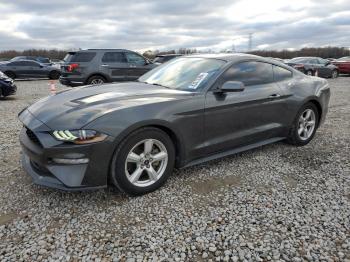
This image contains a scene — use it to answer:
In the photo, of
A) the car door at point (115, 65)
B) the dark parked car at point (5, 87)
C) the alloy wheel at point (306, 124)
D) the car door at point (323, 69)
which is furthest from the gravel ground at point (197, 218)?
the car door at point (323, 69)

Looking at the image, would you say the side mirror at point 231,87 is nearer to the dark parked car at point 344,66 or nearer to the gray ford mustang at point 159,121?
the gray ford mustang at point 159,121

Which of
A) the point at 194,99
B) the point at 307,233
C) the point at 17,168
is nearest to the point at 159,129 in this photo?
the point at 194,99

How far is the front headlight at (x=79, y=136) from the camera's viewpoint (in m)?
2.90

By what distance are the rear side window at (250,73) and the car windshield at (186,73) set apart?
182 mm

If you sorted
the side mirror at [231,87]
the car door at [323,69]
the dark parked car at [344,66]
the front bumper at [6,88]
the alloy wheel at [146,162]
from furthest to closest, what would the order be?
the dark parked car at [344,66]
the car door at [323,69]
the front bumper at [6,88]
the side mirror at [231,87]
the alloy wheel at [146,162]

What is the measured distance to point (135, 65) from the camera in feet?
39.1

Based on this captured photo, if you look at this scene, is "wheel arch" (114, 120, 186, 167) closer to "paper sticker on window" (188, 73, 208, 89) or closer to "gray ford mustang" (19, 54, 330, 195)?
"gray ford mustang" (19, 54, 330, 195)

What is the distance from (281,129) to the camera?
471cm

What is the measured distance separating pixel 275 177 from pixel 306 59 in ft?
59.7

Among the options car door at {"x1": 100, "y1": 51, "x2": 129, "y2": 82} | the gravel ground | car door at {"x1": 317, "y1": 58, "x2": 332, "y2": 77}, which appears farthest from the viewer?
car door at {"x1": 317, "y1": 58, "x2": 332, "y2": 77}

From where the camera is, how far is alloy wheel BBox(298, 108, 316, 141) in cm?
509

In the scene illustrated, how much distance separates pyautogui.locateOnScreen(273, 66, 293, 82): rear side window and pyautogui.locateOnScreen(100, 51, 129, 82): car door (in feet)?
25.2

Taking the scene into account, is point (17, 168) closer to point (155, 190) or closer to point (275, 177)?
point (155, 190)

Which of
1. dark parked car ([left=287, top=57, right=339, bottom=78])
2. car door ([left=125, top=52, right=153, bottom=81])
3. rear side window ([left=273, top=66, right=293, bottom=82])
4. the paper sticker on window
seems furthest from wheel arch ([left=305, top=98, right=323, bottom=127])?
dark parked car ([left=287, top=57, right=339, bottom=78])
